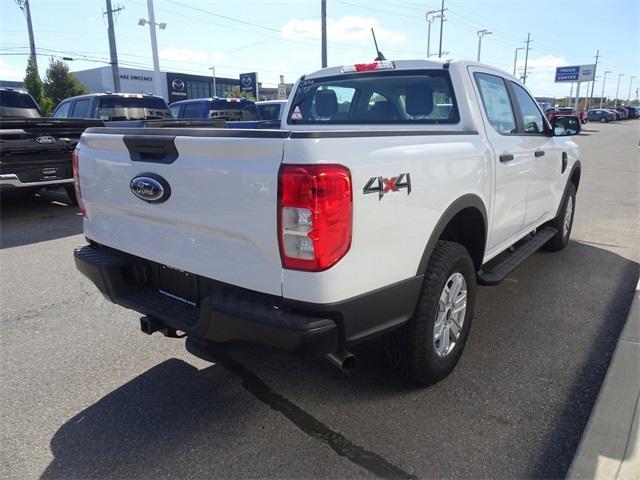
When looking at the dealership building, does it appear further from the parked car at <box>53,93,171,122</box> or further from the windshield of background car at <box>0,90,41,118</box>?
the parked car at <box>53,93,171,122</box>

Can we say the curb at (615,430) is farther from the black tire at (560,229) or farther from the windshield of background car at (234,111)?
the windshield of background car at (234,111)

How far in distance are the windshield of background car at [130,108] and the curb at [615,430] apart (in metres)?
8.98

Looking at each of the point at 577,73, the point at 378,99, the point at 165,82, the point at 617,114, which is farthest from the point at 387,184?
the point at 577,73

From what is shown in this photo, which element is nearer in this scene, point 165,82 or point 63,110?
point 63,110

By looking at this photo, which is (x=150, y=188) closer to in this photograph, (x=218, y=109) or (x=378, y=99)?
(x=378, y=99)

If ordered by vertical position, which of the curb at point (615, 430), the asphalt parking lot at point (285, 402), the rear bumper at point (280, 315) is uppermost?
the rear bumper at point (280, 315)

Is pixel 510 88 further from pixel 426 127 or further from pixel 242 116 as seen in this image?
pixel 242 116

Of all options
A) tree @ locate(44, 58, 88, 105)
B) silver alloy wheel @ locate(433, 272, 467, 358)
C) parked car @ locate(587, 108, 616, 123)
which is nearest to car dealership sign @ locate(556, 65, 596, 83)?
parked car @ locate(587, 108, 616, 123)

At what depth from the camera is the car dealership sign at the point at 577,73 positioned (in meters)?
65.5

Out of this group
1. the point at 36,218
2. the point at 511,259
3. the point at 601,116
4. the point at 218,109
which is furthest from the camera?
the point at 601,116

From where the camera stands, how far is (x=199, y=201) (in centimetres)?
233

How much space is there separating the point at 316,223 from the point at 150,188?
3.29 feet

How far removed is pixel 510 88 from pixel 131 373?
3.63m

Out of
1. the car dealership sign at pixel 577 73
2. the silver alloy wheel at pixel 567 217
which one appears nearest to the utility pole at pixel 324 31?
the silver alloy wheel at pixel 567 217
